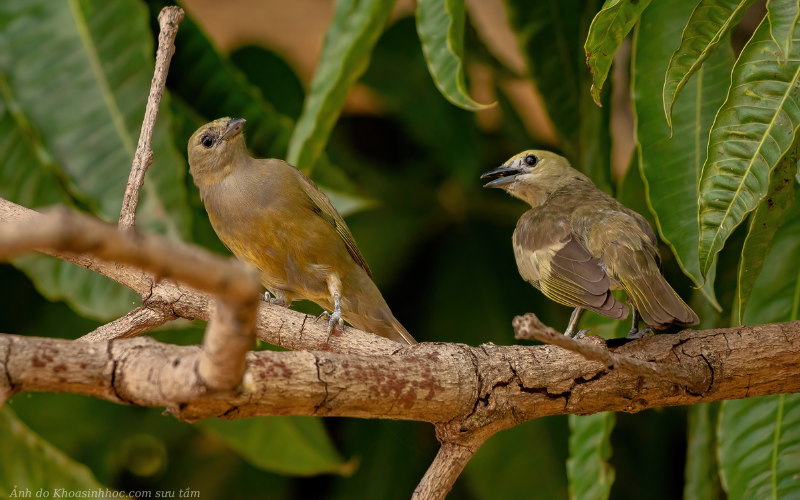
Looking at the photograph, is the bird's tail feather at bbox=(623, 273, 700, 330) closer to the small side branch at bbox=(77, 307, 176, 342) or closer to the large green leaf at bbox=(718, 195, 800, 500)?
the large green leaf at bbox=(718, 195, 800, 500)

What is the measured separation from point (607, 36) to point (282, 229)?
1.68 m

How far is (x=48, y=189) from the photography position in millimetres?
3875

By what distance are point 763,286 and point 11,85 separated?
3563mm

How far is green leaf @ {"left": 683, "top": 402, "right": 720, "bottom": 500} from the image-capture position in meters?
3.24

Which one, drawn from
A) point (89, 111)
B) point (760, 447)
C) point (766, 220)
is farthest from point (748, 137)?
point (89, 111)

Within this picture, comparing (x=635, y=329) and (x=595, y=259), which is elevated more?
(x=595, y=259)

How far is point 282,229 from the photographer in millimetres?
3199

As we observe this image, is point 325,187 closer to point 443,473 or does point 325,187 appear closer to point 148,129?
point 148,129

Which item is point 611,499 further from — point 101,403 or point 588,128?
point 101,403

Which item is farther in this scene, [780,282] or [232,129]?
[232,129]

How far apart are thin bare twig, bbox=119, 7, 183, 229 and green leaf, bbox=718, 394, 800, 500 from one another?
2.40m

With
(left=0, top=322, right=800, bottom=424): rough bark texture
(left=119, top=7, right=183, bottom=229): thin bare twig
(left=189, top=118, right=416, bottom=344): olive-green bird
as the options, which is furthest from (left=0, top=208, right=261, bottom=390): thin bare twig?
(left=189, top=118, right=416, bottom=344): olive-green bird

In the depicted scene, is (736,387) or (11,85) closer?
(736,387)

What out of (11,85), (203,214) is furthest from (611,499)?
(11,85)
